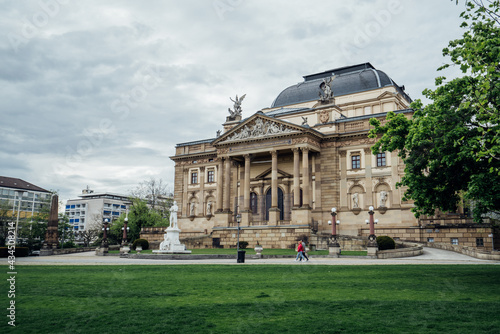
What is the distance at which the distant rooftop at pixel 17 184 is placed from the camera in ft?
365

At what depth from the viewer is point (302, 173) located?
5522 centimetres

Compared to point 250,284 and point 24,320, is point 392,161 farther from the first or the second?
point 24,320

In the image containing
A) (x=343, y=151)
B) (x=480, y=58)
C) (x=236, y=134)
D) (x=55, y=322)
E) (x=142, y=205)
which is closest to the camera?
(x=55, y=322)

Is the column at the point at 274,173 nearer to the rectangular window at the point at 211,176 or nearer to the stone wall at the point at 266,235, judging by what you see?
the stone wall at the point at 266,235

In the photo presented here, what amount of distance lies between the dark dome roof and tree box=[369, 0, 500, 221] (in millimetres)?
44835

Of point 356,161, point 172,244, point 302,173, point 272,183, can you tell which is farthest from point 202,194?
point 172,244

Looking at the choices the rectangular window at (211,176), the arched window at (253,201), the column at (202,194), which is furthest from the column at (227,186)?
the column at (202,194)

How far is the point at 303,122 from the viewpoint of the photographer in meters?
55.1

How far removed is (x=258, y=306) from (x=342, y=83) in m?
59.3

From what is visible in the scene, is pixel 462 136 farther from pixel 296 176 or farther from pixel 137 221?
pixel 137 221

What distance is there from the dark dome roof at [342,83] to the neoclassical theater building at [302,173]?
177 mm

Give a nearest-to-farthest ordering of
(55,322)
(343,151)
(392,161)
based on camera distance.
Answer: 1. (55,322)
2. (392,161)
3. (343,151)

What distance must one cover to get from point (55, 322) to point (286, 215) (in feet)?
166

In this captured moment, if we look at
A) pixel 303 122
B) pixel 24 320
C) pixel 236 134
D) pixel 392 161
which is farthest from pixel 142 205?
pixel 24 320
